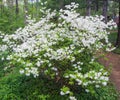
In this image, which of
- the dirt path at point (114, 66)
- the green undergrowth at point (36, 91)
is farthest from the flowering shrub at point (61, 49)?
the dirt path at point (114, 66)

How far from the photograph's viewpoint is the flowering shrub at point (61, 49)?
25.3ft

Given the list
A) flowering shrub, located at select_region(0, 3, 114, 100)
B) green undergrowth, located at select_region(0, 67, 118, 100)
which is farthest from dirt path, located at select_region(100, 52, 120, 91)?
green undergrowth, located at select_region(0, 67, 118, 100)

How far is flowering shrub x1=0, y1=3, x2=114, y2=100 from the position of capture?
7711 millimetres

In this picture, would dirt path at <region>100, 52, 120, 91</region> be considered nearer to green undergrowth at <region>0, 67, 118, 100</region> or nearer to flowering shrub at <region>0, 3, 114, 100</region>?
flowering shrub at <region>0, 3, 114, 100</region>

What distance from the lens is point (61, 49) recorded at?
767 cm

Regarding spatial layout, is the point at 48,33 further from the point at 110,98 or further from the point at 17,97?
the point at 110,98

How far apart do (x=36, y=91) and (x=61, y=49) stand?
76.9 inches

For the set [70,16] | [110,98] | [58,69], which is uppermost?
[70,16]

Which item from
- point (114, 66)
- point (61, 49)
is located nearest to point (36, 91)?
point (61, 49)

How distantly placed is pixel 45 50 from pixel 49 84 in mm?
1508

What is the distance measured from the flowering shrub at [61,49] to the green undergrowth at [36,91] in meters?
0.28

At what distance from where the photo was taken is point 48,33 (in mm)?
9133

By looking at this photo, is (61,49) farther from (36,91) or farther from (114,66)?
(114,66)

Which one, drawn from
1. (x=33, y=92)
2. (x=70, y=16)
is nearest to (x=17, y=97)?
(x=33, y=92)
